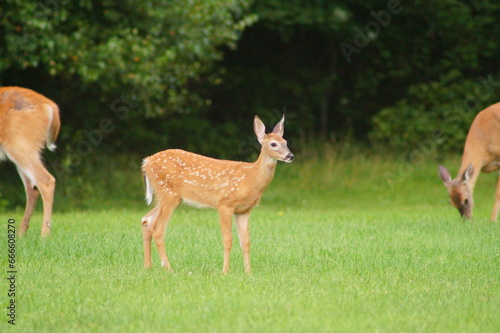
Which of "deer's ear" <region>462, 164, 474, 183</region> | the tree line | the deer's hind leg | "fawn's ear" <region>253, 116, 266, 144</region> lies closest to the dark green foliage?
the tree line

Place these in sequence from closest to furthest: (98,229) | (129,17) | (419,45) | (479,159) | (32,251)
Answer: (32,251)
(98,229)
(479,159)
(129,17)
(419,45)

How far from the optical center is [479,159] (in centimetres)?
1258

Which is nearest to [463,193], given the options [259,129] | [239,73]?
[259,129]

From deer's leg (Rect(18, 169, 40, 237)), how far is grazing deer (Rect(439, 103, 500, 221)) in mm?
5774

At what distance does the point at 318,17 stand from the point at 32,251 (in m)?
12.4

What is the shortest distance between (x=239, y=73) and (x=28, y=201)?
→ 42.0 ft

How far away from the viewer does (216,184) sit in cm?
752

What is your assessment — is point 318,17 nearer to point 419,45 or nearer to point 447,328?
point 419,45

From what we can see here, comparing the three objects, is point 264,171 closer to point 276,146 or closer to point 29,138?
point 276,146

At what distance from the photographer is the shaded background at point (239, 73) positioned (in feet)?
46.8

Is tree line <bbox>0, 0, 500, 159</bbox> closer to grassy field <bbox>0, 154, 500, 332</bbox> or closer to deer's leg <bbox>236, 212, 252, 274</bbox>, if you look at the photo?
grassy field <bbox>0, 154, 500, 332</bbox>

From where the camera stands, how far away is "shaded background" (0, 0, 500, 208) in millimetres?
14273

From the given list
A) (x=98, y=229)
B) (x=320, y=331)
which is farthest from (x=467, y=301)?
(x=98, y=229)

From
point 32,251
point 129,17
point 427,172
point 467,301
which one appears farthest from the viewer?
point 427,172
